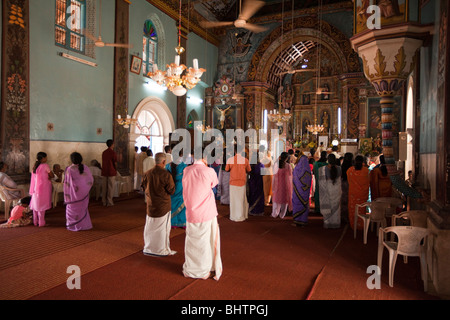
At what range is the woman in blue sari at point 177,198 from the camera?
19.6 feet

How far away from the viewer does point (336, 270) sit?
430 centimetres

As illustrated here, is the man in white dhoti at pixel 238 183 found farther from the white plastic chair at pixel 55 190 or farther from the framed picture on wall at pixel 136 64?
the framed picture on wall at pixel 136 64

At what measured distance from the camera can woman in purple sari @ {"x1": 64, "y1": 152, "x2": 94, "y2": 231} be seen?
6.10 metres

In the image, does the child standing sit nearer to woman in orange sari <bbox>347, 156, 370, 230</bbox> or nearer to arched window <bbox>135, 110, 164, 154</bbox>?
woman in orange sari <bbox>347, 156, 370, 230</bbox>

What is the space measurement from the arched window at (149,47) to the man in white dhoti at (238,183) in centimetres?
734

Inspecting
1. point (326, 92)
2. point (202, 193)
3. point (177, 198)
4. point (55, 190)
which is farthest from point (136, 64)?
point (326, 92)

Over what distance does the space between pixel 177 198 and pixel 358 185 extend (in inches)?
138

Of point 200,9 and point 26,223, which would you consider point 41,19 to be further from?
point 200,9

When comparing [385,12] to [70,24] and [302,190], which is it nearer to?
[302,190]

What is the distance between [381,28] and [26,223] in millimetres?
7491

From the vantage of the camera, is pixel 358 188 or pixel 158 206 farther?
pixel 358 188

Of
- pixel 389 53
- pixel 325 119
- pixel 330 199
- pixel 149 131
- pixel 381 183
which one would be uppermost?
pixel 325 119

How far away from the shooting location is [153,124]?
1386 cm

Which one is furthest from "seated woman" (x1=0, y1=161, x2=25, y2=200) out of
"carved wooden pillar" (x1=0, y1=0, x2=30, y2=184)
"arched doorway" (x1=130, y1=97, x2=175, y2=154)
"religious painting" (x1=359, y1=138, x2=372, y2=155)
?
"religious painting" (x1=359, y1=138, x2=372, y2=155)
